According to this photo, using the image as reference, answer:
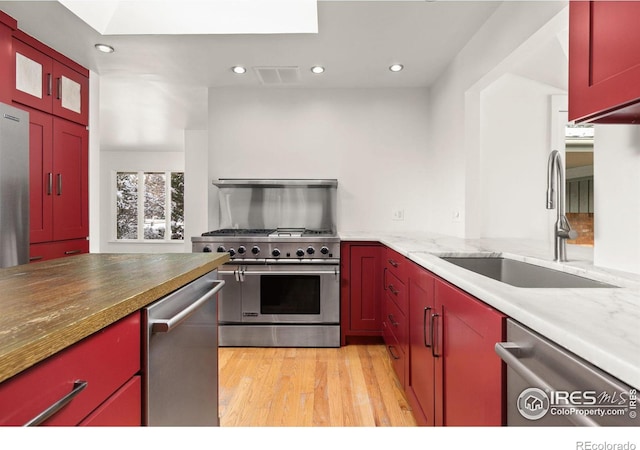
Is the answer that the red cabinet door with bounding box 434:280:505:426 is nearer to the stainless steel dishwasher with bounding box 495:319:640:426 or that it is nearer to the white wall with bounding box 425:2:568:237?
the stainless steel dishwasher with bounding box 495:319:640:426

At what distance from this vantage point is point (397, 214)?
373 cm

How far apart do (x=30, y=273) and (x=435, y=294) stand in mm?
1476

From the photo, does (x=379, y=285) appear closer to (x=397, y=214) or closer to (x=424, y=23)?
(x=397, y=214)

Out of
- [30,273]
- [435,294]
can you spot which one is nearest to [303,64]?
[435,294]

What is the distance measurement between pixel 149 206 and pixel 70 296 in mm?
8493

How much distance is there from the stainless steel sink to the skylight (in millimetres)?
2030

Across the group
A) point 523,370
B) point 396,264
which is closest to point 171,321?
point 523,370

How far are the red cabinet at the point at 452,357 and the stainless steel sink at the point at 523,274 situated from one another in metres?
0.36

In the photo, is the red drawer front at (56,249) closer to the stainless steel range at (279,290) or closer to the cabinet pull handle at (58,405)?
the stainless steel range at (279,290)

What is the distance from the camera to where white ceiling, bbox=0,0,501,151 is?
2.31 metres

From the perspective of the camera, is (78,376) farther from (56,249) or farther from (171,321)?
(56,249)

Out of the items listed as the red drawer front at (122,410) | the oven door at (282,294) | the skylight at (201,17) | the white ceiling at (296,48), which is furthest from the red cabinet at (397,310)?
the skylight at (201,17)

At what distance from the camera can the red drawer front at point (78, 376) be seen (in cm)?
54

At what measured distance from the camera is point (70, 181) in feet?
10.3
